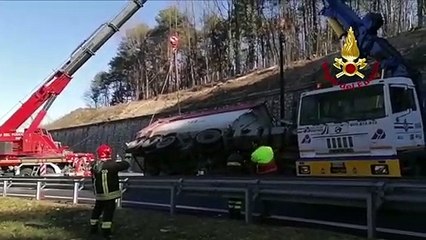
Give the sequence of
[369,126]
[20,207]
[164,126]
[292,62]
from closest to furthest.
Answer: [369,126] < [20,207] < [164,126] < [292,62]

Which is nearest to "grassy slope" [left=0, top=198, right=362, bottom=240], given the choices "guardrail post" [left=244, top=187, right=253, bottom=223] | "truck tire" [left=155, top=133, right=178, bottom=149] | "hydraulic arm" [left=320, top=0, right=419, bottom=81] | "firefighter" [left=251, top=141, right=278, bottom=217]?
"guardrail post" [left=244, top=187, right=253, bottom=223]

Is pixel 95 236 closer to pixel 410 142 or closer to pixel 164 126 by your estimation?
pixel 410 142

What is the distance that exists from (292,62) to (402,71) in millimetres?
36112

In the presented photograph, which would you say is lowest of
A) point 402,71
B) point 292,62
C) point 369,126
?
point 369,126

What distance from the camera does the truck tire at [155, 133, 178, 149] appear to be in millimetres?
22172

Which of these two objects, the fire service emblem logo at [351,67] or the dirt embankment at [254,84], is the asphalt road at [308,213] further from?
the dirt embankment at [254,84]

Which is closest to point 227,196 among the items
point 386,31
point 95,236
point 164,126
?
point 95,236

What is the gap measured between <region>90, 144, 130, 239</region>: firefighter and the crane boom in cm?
2165

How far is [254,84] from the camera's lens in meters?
46.1

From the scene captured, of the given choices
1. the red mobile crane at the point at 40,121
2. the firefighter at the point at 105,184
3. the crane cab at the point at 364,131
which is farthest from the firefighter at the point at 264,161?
the red mobile crane at the point at 40,121


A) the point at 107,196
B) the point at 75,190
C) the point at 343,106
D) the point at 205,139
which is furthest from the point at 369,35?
the point at 107,196

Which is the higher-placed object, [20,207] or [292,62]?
[292,62]

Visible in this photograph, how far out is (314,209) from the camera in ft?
35.8

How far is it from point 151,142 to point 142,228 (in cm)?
1280
